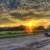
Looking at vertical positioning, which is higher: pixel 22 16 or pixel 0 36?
pixel 22 16

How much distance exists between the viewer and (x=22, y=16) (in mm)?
2312

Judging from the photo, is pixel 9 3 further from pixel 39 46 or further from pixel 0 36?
pixel 39 46

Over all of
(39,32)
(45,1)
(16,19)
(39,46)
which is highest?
(45,1)

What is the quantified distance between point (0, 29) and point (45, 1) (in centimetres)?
57

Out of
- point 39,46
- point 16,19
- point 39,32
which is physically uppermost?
point 16,19

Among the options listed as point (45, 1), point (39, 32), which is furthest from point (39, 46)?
point (45, 1)

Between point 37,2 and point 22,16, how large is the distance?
22cm

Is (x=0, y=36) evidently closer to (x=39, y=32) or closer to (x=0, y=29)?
(x=0, y=29)

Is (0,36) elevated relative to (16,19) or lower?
lower

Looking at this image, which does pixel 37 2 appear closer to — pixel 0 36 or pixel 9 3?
pixel 9 3

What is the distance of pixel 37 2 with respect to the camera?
91.9 inches

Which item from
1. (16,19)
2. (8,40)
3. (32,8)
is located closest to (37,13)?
(32,8)

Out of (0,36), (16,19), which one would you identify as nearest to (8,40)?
(0,36)

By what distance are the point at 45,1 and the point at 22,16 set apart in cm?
30
